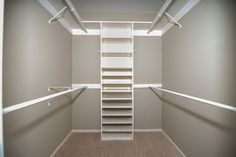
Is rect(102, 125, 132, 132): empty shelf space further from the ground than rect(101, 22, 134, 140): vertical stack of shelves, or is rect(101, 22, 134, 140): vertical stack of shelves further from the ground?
rect(101, 22, 134, 140): vertical stack of shelves

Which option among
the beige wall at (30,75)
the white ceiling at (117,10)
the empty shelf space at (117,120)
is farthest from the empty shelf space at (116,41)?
the empty shelf space at (117,120)

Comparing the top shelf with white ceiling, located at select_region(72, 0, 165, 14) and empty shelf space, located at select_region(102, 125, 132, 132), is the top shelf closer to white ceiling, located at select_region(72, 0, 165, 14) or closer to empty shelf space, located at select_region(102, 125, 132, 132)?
white ceiling, located at select_region(72, 0, 165, 14)

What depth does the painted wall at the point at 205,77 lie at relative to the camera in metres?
1.16

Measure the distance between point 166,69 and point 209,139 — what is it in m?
1.50

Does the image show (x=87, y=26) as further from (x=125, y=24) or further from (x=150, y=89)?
(x=150, y=89)

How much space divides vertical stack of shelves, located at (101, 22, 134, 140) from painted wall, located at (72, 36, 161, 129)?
1.01 ft

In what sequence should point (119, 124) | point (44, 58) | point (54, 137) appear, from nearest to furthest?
point (44, 58) → point (54, 137) → point (119, 124)

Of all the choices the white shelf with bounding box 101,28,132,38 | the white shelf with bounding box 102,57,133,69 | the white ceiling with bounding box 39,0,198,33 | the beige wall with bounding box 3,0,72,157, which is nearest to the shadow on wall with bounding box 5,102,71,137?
the beige wall with bounding box 3,0,72,157

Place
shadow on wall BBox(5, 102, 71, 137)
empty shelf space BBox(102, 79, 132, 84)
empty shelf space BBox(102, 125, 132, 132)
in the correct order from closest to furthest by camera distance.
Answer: shadow on wall BBox(5, 102, 71, 137)
empty shelf space BBox(102, 125, 132, 132)
empty shelf space BBox(102, 79, 132, 84)

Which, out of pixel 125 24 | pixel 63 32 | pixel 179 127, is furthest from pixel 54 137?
pixel 125 24

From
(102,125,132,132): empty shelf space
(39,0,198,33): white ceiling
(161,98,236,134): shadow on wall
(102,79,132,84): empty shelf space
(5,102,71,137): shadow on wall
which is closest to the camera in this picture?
(161,98,236,134): shadow on wall

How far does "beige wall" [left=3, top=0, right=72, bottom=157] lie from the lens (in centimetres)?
120

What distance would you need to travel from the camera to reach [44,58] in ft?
5.76

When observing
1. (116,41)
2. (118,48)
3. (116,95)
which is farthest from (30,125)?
(116,41)
